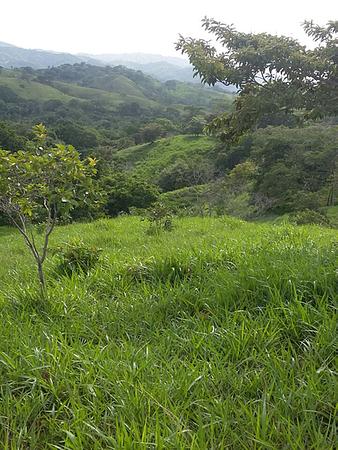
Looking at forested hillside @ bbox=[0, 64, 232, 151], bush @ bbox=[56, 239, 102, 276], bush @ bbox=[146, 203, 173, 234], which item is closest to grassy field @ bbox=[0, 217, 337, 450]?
bush @ bbox=[56, 239, 102, 276]

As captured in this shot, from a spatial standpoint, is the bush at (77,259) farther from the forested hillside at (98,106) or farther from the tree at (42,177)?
the forested hillside at (98,106)

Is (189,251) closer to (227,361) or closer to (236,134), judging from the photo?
(236,134)

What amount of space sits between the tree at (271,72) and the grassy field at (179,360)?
1.88m

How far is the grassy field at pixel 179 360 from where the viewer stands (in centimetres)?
233

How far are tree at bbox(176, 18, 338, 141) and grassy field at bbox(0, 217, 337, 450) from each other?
6.16 feet

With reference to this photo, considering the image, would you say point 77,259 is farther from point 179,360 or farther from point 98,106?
point 98,106

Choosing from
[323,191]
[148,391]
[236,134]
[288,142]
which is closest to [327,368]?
[148,391]

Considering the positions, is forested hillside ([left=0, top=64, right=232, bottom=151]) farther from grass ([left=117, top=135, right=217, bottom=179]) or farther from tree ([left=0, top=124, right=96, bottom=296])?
tree ([left=0, top=124, right=96, bottom=296])

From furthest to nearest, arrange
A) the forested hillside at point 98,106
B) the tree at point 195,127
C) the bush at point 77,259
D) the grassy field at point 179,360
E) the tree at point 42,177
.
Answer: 1. the forested hillside at point 98,106
2. the tree at point 195,127
3. the bush at point 77,259
4. the tree at point 42,177
5. the grassy field at point 179,360

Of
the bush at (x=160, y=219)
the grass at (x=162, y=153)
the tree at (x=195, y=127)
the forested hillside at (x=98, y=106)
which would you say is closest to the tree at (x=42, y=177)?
the bush at (x=160, y=219)

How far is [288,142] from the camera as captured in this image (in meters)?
47.4

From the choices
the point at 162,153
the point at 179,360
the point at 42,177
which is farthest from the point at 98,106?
the point at 179,360

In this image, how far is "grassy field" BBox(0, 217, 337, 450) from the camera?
2.33 m

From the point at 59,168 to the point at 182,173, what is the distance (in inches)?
2237
